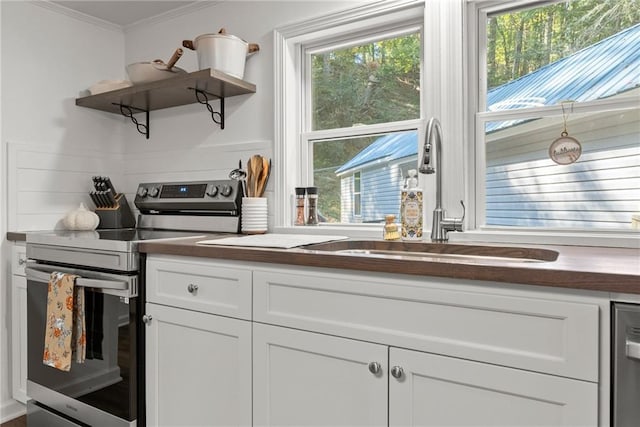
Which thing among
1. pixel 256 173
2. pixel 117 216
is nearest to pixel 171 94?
pixel 256 173

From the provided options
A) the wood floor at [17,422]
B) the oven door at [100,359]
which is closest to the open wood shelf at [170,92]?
the oven door at [100,359]

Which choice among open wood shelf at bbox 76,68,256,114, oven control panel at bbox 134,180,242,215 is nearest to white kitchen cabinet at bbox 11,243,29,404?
oven control panel at bbox 134,180,242,215

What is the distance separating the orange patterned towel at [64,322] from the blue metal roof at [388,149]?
4.23 ft

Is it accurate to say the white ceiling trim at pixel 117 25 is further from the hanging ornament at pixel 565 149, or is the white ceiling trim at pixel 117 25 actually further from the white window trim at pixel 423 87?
the hanging ornament at pixel 565 149

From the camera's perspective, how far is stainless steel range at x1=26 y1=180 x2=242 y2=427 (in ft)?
5.75

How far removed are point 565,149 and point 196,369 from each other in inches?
61.1

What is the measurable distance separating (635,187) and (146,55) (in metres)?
2.59

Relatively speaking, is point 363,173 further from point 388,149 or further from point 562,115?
point 562,115

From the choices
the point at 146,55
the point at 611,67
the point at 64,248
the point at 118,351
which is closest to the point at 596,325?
the point at 611,67

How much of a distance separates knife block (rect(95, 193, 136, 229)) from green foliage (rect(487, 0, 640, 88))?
2.03 metres

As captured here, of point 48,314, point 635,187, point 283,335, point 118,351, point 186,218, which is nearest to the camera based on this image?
point 283,335

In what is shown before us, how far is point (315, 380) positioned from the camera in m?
1.37

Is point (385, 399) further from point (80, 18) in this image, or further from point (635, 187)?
point (80, 18)

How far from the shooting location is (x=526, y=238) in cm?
167
